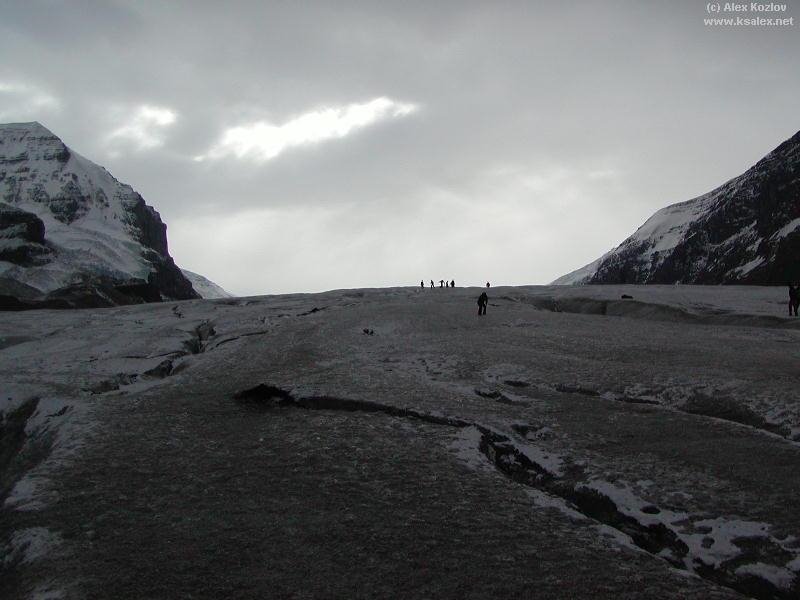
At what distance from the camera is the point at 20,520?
382 inches

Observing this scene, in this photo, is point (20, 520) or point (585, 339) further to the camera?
point (585, 339)

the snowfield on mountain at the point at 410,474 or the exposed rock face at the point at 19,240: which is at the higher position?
the exposed rock face at the point at 19,240

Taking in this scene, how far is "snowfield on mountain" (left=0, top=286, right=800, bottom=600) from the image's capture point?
8203 mm

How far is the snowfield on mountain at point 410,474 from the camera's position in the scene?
26.9 ft

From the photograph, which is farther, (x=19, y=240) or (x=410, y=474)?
(x=19, y=240)

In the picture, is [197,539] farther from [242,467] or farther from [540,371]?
[540,371]

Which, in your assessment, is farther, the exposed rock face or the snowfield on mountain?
the exposed rock face

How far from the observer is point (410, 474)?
11297 millimetres

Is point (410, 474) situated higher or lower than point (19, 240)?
lower

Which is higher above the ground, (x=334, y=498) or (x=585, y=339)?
(x=585, y=339)

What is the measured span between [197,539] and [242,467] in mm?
2837

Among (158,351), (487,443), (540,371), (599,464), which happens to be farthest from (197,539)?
A: (158,351)

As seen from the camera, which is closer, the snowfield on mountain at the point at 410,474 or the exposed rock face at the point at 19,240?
the snowfield on mountain at the point at 410,474

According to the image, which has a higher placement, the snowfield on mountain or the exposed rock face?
the exposed rock face
